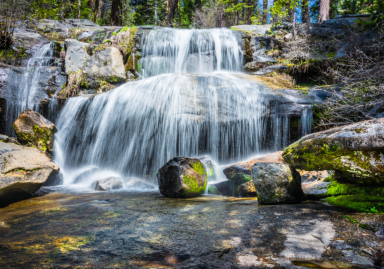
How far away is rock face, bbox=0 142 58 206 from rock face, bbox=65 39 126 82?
7.02m

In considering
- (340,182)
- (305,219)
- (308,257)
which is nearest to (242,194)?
(340,182)

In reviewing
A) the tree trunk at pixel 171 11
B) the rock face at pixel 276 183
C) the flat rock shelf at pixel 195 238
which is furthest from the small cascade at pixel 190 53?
the flat rock shelf at pixel 195 238

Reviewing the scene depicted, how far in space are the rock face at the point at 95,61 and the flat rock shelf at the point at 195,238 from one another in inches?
356

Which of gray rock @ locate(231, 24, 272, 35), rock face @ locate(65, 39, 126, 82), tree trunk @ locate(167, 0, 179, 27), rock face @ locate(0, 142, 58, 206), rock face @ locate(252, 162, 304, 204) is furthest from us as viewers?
tree trunk @ locate(167, 0, 179, 27)

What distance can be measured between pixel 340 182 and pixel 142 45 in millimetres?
12081

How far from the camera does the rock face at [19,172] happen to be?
12.4 feet

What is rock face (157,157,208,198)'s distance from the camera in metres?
4.16

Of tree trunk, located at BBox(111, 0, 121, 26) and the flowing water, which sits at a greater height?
tree trunk, located at BBox(111, 0, 121, 26)

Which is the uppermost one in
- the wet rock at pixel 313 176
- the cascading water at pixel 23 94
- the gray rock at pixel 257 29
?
the gray rock at pixel 257 29

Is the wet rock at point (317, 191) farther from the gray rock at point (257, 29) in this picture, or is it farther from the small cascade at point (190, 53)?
the gray rock at point (257, 29)

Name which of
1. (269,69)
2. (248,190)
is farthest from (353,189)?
(269,69)

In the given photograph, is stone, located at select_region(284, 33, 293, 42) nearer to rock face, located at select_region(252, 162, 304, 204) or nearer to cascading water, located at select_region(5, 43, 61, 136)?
rock face, located at select_region(252, 162, 304, 204)

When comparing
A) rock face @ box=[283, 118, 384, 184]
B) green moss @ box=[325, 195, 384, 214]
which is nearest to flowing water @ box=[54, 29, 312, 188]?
rock face @ box=[283, 118, 384, 184]

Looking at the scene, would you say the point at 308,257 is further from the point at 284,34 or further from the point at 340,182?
the point at 284,34
